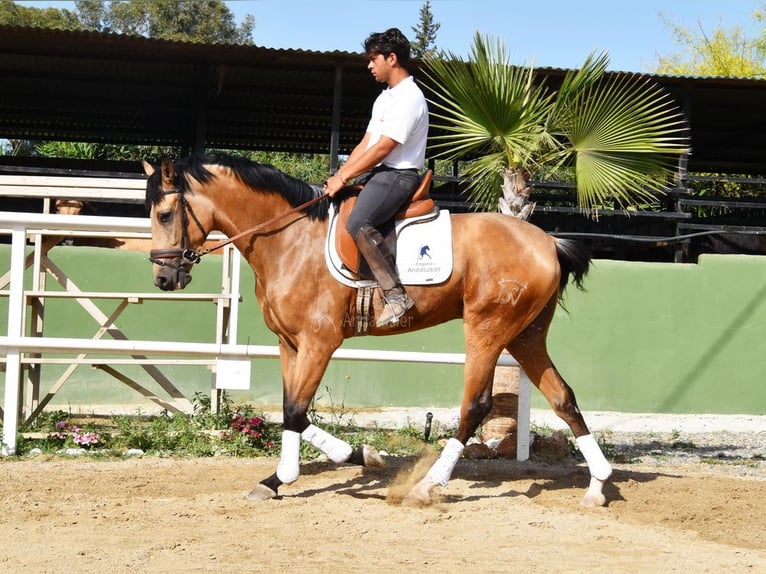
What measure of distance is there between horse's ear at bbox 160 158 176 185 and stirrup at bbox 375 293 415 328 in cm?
169

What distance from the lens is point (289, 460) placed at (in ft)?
20.1

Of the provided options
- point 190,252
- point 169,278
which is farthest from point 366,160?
point 169,278

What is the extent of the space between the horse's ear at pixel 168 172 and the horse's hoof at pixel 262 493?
86.0 inches

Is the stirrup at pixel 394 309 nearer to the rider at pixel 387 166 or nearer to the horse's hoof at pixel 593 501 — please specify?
the rider at pixel 387 166

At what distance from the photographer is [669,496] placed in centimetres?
648

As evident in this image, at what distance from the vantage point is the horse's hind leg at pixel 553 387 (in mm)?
6402

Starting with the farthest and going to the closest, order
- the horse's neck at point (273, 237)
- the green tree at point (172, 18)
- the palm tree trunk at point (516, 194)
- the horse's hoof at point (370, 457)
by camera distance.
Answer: the green tree at point (172, 18) < the palm tree trunk at point (516, 194) < the horse's hoof at point (370, 457) < the horse's neck at point (273, 237)

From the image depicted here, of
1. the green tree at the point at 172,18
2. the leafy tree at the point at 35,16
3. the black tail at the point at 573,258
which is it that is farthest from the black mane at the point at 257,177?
the green tree at the point at 172,18

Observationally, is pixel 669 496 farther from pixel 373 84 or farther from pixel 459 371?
pixel 373 84

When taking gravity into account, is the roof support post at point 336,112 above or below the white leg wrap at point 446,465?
above

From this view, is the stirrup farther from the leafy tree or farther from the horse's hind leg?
the leafy tree

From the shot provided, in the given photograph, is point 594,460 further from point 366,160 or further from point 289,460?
point 366,160

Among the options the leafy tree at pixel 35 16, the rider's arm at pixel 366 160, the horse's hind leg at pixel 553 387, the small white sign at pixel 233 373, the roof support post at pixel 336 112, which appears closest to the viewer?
the rider's arm at pixel 366 160

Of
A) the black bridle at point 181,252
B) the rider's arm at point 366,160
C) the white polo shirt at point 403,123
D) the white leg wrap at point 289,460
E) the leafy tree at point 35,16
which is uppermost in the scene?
the leafy tree at point 35,16
